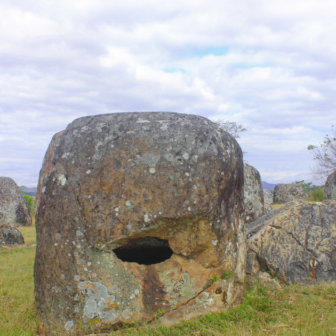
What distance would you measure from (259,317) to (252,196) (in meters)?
5.79

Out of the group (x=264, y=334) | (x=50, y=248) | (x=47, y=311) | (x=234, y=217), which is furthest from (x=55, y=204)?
(x=264, y=334)

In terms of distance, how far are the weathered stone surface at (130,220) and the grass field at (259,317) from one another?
218mm

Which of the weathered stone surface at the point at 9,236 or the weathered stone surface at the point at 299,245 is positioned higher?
the weathered stone surface at the point at 299,245

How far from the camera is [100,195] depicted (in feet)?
12.3

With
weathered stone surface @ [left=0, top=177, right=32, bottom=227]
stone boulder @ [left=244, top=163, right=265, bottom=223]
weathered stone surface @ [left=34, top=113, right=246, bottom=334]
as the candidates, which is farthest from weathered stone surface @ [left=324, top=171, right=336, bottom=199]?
weathered stone surface @ [left=0, top=177, right=32, bottom=227]

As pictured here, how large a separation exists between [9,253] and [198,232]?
7461 millimetres

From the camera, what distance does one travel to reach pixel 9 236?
425 inches

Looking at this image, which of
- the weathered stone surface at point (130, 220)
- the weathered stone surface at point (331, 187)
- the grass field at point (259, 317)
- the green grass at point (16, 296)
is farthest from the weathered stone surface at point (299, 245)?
the weathered stone surface at point (331, 187)

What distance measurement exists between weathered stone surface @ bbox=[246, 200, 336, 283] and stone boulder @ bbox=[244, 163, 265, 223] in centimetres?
367

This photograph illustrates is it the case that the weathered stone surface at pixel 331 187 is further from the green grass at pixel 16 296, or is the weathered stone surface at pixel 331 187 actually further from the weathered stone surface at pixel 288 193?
the green grass at pixel 16 296

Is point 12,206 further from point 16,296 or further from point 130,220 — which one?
point 130,220

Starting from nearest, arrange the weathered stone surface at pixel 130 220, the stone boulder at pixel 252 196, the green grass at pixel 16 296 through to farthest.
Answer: the weathered stone surface at pixel 130 220, the green grass at pixel 16 296, the stone boulder at pixel 252 196

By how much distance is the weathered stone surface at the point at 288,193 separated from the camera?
971 inches

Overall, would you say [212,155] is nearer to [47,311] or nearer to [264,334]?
[264,334]
